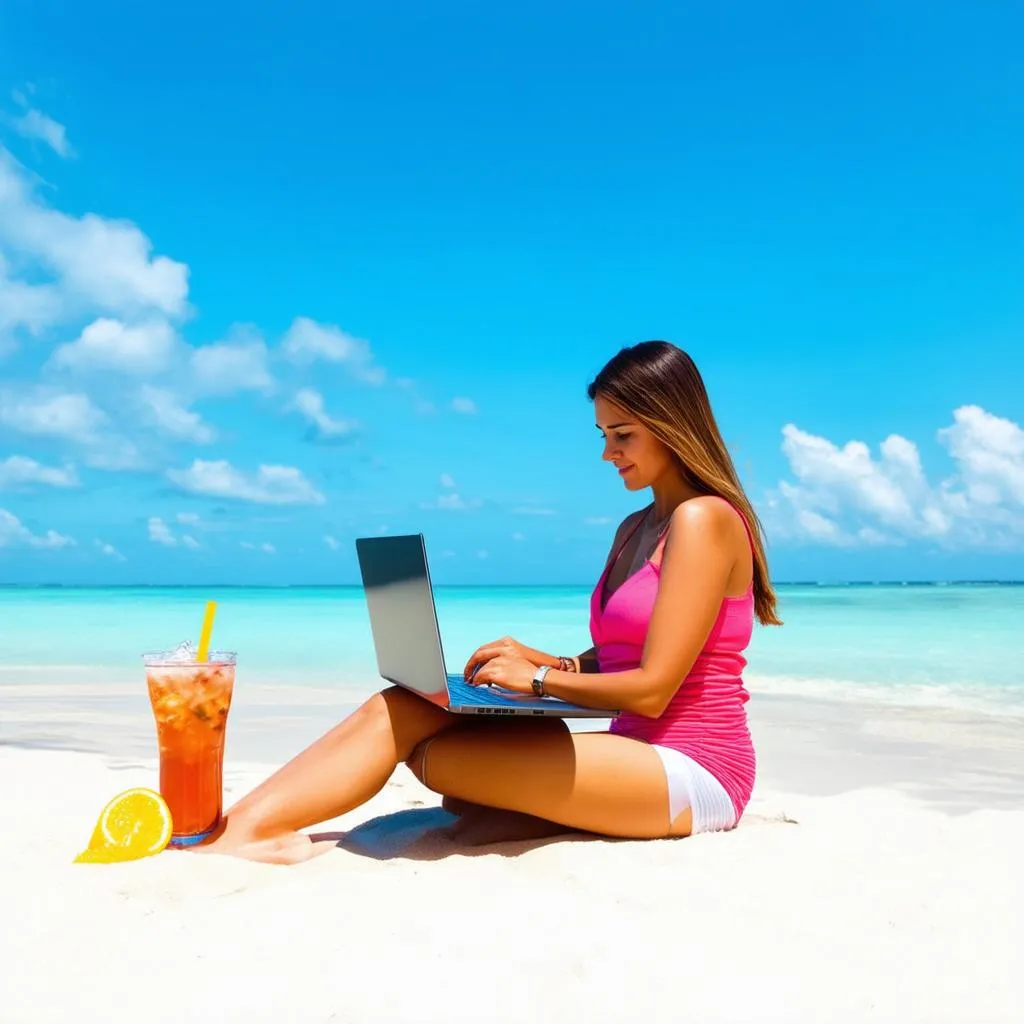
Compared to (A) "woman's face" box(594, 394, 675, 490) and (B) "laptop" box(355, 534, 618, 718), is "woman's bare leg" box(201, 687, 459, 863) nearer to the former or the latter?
(B) "laptop" box(355, 534, 618, 718)

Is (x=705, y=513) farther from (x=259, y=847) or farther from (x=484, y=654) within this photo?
(x=259, y=847)

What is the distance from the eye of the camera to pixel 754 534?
298 centimetres

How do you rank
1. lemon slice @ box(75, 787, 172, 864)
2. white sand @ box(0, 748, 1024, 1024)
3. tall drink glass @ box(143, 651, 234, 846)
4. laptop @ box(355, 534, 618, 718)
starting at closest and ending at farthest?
1. white sand @ box(0, 748, 1024, 1024)
2. laptop @ box(355, 534, 618, 718)
3. lemon slice @ box(75, 787, 172, 864)
4. tall drink glass @ box(143, 651, 234, 846)

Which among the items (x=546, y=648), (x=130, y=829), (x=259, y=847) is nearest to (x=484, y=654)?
(x=259, y=847)

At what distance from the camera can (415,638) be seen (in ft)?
8.50

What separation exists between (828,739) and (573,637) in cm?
893

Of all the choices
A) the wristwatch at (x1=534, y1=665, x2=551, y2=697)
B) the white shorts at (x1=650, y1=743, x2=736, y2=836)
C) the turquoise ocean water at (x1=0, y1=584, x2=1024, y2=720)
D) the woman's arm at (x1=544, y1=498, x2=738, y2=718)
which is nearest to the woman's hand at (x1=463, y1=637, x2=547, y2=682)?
the wristwatch at (x1=534, y1=665, x2=551, y2=697)

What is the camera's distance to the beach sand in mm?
1923

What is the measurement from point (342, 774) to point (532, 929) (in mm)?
798

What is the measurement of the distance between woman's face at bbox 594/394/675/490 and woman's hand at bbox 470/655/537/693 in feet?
2.33

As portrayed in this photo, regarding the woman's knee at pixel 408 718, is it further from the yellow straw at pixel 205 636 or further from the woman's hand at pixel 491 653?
the yellow straw at pixel 205 636

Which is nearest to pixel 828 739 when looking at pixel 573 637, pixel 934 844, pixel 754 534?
pixel 934 844

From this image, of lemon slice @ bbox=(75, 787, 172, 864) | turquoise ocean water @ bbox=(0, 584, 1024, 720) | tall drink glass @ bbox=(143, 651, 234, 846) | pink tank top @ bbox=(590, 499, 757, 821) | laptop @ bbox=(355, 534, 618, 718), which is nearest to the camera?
laptop @ bbox=(355, 534, 618, 718)

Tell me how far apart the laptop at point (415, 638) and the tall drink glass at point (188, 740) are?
1.62ft
